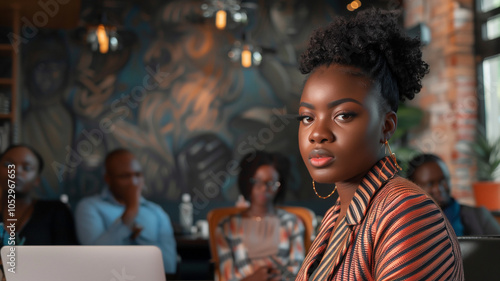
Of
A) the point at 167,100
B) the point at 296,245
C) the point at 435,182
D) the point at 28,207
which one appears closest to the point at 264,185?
the point at 296,245

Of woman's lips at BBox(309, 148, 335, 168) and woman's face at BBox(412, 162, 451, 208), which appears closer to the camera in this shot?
woman's lips at BBox(309, 148, 335, 168)

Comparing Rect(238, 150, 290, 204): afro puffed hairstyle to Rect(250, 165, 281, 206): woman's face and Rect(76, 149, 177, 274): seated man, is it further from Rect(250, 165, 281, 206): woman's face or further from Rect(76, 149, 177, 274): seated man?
Rect(76, 149, 177, 274): seated man

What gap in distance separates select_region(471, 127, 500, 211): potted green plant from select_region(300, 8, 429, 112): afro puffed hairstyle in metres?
3.70

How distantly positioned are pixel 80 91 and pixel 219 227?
2.79 metres

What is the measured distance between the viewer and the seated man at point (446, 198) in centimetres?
299

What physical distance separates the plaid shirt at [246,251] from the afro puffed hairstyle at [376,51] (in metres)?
2.34

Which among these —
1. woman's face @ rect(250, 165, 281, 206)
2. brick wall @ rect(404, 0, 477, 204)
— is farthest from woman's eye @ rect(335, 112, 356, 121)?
brick wall @ rect(404, 0, 477, 204)

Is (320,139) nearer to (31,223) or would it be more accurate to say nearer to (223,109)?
(31,223)

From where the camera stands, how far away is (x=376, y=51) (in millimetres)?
906

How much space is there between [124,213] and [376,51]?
114 inches

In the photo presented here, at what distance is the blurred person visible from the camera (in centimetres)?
276

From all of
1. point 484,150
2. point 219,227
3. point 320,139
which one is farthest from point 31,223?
point 484,150

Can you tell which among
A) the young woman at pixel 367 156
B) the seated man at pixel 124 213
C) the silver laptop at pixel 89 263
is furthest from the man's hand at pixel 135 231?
the young woman at pixel 367 156

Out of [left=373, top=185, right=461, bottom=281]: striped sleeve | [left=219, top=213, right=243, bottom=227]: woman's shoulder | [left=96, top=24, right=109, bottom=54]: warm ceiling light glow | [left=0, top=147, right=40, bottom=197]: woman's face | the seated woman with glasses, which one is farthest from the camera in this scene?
[left=96, top=24, right=109, bottom=54]: warm ceiling light glow
